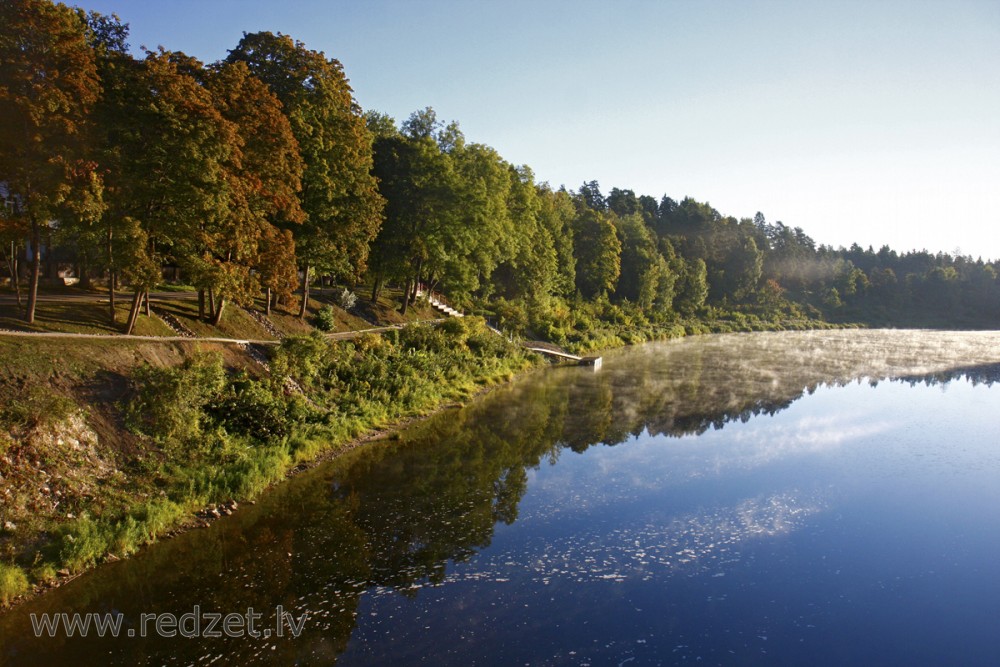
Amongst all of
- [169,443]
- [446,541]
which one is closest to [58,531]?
[169,443]

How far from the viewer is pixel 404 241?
45156mm

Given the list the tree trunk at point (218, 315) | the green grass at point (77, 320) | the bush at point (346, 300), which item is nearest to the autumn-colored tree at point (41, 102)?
the green grass at point (77, 320)

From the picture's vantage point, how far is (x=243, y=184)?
86.6 ft

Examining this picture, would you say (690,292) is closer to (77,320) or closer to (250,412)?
(250,412)

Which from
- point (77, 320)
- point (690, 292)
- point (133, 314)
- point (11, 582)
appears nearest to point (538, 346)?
point (133, 314)

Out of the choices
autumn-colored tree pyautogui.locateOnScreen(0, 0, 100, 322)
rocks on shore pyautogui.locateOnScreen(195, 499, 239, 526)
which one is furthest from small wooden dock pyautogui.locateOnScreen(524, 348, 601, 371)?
autumn-colored tree pyautogui.locateOnScreen(0, 0, 100, 322)

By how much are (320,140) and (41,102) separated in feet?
46.4

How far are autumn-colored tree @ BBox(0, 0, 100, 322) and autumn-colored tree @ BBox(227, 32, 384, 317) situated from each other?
38.3ft

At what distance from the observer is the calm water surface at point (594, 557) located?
12430 millimetres

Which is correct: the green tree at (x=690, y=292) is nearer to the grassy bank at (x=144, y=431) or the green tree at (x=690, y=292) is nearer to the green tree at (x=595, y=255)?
the green tree at (x=595, y=255)

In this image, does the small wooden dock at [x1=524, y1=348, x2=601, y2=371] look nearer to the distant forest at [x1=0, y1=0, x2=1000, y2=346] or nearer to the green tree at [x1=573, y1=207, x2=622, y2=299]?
the distant forest at [x1=0, y1=0, x2=1000, y2=346]

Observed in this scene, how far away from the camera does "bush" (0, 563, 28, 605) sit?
1273 cm

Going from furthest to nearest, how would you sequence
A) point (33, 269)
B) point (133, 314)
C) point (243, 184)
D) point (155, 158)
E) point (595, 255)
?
point (595, 255), point (243, 184), point (133, 314), point (155, 158), point (33, 269)

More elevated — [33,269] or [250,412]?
[33,269]
